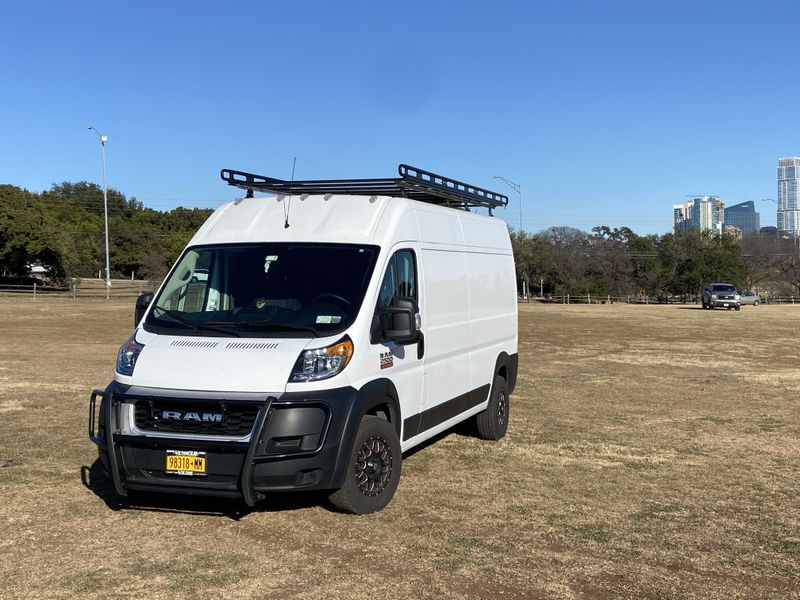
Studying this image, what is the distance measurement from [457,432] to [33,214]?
5755cm

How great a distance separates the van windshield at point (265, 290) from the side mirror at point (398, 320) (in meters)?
0.25

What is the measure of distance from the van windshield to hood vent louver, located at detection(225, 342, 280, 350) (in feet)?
0.46

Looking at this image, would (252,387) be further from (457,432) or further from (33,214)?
(33,214)

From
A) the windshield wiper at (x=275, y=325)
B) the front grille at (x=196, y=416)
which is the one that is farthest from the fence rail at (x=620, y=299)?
the front grille at (x=196, y=416)

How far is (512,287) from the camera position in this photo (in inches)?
404

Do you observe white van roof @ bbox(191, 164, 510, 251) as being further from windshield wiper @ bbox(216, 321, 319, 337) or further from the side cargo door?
windshield wiper @ bbox(216, 321, 319, 337)

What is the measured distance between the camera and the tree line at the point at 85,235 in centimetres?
5872

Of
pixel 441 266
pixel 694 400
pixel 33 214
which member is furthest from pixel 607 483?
pixel 33 214

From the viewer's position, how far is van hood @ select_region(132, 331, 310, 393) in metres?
5.47

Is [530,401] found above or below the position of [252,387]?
below

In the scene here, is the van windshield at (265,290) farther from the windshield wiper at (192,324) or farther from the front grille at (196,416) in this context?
the front grille at (196,416)

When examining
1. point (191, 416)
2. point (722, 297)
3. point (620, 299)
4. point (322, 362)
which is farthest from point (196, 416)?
point (620, 299)

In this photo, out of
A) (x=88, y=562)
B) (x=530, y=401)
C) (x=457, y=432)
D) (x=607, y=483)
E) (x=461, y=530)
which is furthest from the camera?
(x=530, y=401)

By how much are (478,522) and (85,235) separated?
311 feet
